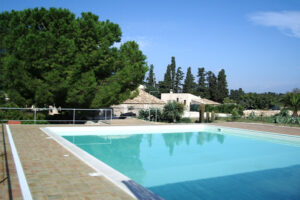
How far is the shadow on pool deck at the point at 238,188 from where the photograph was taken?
6219 millimetres

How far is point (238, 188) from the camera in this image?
685 cm

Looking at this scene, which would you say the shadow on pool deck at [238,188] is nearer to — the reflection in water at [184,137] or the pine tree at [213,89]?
the reflection in water at [184,137]

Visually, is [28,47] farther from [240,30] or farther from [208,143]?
[240,30]

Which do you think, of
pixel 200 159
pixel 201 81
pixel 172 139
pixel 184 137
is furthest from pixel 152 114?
pixel 201 81

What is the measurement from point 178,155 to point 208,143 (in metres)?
3.84

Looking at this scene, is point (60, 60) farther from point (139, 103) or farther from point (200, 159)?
point (139, 103)

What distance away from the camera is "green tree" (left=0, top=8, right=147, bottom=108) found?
607 inches

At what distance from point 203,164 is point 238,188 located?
8.80 ft

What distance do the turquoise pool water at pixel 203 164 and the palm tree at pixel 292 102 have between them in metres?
12.0

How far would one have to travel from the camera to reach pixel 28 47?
1505 cm

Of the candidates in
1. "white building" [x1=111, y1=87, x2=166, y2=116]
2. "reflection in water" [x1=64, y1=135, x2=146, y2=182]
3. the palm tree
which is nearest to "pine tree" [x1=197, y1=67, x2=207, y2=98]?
"white building" [x1=111, y1=87, x2=166, y2=116]

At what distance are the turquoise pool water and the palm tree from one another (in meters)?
12.0

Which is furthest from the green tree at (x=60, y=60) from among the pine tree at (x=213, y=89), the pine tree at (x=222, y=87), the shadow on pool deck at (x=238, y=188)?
the pine tree at (x=213, y=89)

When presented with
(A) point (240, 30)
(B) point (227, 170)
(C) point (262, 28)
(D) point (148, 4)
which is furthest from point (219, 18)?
(B) point (227, 170)
